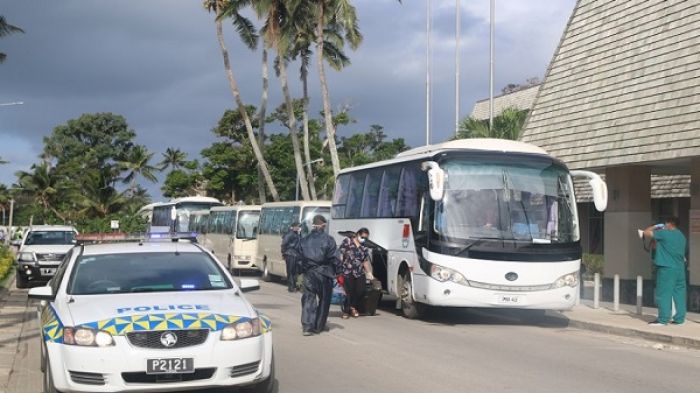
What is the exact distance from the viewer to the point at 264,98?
49500 millimetres

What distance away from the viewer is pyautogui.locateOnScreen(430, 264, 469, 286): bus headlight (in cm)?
1605

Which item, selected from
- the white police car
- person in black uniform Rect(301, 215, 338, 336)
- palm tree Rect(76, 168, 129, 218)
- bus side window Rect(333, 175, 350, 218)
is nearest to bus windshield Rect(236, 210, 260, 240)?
bus side window Rect(333, 175, 350, 218)

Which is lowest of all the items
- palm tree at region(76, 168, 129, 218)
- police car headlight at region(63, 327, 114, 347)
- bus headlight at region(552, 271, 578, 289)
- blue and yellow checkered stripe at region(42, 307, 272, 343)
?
police car headlight at region(63, 327, 114, 347)

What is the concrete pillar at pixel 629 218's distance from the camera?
2153cm

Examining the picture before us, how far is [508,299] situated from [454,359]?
4.40 meters

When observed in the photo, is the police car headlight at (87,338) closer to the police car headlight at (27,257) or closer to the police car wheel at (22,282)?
the police car headlight at (27,257)

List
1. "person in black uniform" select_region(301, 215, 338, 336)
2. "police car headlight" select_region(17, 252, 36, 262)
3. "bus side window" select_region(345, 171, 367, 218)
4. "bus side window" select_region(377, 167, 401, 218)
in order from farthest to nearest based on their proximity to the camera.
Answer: "police car headlight" select_region(17, 252, 36, 262), "bus side window" select_region(345, 171, 367, 218), "bus side window" select_region(377, 167, 401, 218), "person in black uniform" select_region(301, 215, 338, 336)

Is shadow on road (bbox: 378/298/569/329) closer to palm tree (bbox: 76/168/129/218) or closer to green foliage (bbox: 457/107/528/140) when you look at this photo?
green foliage (bbox: 457/107/528/140)

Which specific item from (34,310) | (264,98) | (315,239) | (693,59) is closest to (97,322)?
(315,239)

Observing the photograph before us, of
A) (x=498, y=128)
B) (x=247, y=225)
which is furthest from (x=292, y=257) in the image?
(x=498, y=128)

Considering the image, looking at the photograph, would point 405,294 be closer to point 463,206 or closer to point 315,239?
point 463,206

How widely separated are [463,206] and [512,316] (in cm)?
368

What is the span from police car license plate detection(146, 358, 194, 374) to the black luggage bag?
33.3ft

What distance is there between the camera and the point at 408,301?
695 inches
